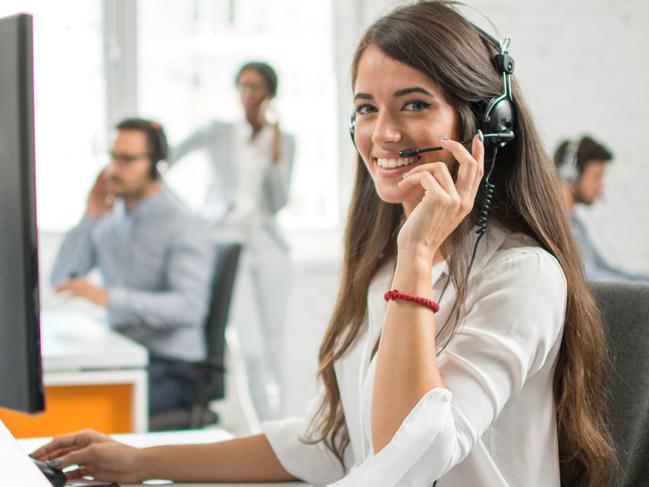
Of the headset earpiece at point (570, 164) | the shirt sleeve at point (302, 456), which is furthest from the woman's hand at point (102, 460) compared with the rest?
the headset earpiece at point (570, 164)

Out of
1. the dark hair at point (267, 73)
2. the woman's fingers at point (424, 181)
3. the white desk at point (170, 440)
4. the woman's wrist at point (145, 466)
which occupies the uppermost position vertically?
the dark hair at point (267, 73)

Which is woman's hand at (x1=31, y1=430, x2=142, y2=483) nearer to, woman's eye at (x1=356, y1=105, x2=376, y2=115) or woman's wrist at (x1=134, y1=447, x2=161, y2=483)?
woman's wrist at (x1=134, y1=447, x2=161, y2=483)

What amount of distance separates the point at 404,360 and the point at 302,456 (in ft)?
0.89

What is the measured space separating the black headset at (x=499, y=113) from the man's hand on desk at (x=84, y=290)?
1.71 m

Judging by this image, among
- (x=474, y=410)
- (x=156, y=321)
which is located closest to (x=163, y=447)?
(x=474, y=410)

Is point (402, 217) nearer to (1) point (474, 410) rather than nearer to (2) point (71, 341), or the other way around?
(1) point (474, 410)

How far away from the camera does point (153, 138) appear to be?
3.04 meters

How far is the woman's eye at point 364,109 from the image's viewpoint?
116 centimetres

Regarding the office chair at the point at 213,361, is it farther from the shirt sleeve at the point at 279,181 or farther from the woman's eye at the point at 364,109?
the woman's eye at the point at 364,109

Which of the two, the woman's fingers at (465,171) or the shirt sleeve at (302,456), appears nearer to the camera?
the woman's fingers at (465,171)

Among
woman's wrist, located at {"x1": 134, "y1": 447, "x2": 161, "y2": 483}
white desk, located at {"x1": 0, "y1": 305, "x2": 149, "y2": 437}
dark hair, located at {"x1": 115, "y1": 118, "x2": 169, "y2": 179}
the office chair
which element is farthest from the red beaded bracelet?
dark hair, located at {"x1": 115, "y1": 118, "x2": 169, "y2": 179}

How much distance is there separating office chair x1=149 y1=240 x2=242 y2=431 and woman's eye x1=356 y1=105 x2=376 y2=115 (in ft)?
4.91

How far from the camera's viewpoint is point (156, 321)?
2.73 meters

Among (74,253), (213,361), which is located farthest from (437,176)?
(74,253)
